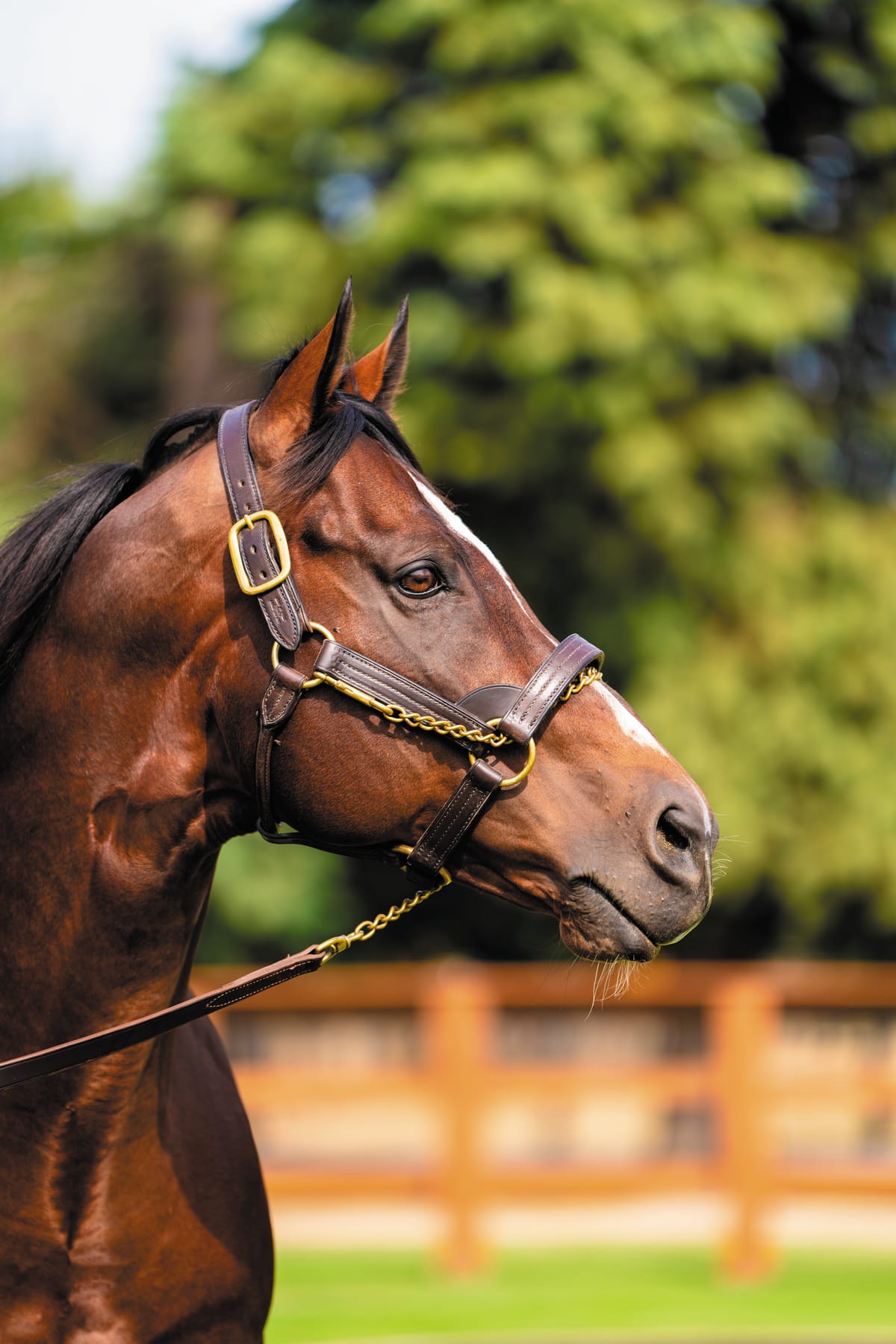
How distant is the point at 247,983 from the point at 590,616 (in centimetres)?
926

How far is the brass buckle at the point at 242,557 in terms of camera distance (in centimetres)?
203

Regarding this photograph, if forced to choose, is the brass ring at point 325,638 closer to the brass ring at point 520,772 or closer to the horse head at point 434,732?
the horse head at point 434,732

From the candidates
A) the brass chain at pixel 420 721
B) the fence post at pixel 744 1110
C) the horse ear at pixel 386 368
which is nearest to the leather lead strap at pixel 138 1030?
the brass chain at pixel 420 721

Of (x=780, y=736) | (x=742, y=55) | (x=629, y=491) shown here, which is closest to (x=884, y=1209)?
(x=780, y=736)

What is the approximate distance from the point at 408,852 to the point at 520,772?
204mm

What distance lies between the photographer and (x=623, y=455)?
32.8 ft

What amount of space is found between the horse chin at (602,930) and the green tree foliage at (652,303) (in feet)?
25.4

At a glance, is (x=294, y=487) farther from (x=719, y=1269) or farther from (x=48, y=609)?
(x=719, y=1269)

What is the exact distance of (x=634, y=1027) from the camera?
524 inches

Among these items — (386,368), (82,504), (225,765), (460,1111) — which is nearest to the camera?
(225,765)

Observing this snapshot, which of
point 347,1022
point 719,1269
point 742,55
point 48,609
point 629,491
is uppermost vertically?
point 48,609

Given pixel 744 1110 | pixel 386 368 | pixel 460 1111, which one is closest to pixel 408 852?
pixel 386 368

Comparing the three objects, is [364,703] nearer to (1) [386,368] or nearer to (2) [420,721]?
(2) [420,721]

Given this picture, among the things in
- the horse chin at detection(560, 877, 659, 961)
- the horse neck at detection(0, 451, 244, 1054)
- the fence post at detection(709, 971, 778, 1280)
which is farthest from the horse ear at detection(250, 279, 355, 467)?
the fence post at detection(709, 971, 778, 1280)
